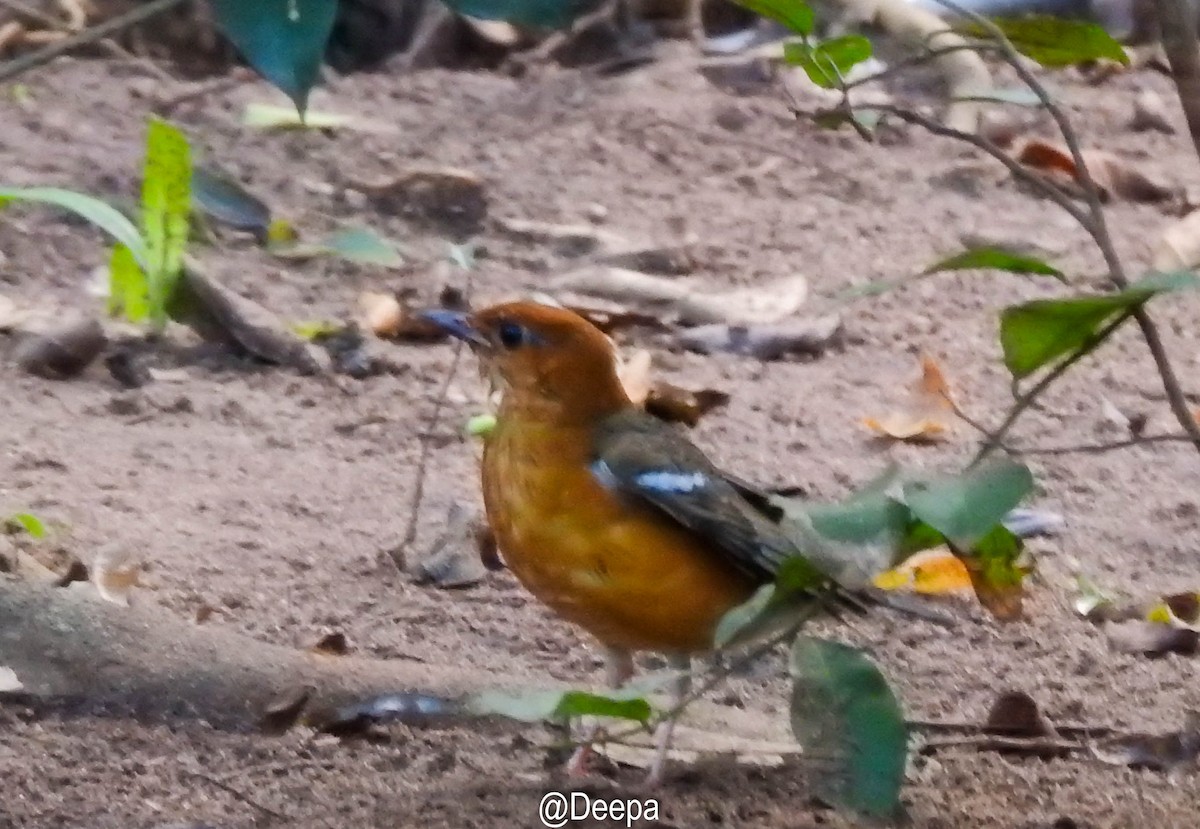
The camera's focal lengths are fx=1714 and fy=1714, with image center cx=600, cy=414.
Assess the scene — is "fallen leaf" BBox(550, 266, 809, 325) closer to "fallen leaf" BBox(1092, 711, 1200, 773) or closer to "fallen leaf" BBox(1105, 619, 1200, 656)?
"fallen leaf" BBox(1105, 619, 1200, 656)

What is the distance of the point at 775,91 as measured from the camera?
7645 millimetres

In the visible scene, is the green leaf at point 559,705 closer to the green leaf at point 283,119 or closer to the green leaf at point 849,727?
the green leaf at point 849,727

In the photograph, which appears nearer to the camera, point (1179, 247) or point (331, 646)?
point (331, 646)

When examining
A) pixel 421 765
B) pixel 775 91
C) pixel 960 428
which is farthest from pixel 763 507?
pixel 775 91

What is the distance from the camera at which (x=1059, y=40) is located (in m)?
2.43

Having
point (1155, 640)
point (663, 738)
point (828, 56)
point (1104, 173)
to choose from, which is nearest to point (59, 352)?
point (663, 738)

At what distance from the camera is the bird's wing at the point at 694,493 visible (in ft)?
9.33

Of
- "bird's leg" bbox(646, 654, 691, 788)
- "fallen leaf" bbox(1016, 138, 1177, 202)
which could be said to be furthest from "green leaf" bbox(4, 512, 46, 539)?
"fallen leaf" bbox(1016, 138, 1177, 202)

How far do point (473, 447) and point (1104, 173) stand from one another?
3.45 metres

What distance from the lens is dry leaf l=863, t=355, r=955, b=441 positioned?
15.1ft

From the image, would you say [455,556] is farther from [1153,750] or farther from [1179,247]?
[1179,247]

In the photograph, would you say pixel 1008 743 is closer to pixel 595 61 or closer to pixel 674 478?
pixel 674 478

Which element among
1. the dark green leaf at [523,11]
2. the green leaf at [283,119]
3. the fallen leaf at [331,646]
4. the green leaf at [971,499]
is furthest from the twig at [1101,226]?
the green leaf at [283,119]

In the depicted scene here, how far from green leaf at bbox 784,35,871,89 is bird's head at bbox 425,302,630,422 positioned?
81cm
